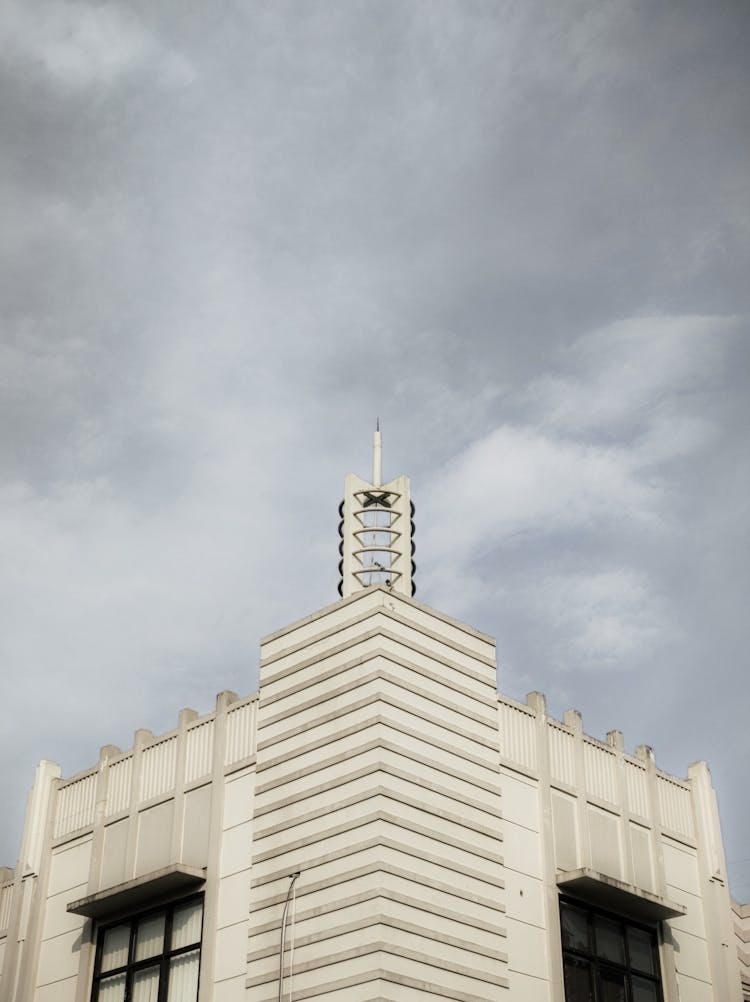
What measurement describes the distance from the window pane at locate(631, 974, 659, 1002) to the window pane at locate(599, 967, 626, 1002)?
1.67 ft

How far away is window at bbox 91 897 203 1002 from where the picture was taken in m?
33.2

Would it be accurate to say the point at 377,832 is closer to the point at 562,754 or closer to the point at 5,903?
the point at 562,754

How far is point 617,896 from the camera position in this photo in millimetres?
34656

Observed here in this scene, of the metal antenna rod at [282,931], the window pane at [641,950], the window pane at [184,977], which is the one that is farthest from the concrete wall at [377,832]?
the window pane at [184,977]

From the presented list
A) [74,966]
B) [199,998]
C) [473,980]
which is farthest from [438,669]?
[74,966]

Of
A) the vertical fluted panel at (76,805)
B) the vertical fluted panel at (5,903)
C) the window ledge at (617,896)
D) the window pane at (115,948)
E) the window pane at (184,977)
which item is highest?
the vertical fluted panel at (76,805)

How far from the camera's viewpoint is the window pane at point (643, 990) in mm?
35188

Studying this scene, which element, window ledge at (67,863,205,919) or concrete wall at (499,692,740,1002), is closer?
concrete wall at (499,692,740,1002)

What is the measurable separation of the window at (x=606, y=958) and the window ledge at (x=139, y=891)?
9512 millimetres

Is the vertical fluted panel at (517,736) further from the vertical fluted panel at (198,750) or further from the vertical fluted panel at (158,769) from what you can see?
the vertical fluted panel at (158,769)

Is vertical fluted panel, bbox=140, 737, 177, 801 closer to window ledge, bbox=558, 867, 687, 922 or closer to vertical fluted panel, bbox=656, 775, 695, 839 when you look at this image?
window ledge, bbox=558, 867, 687, 922

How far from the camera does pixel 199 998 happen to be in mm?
31953

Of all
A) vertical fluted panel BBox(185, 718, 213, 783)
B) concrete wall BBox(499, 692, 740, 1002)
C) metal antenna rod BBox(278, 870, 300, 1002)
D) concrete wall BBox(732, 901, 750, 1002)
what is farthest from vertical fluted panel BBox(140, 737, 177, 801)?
concrete wall BBox(732, 901, 750, 1002)

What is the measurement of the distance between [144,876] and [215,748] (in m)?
3.70
